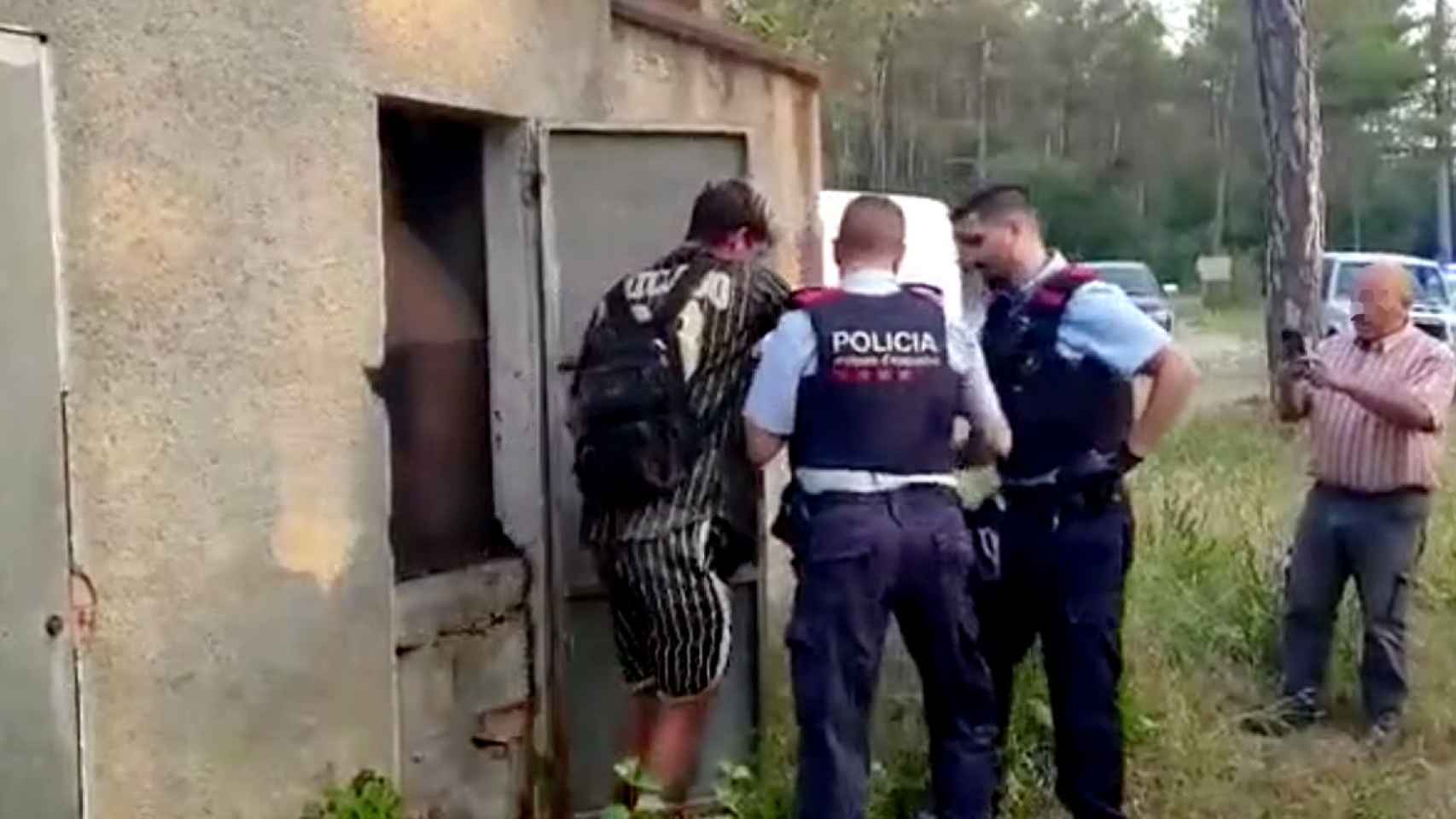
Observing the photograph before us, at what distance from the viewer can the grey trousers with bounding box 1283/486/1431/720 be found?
274 inches

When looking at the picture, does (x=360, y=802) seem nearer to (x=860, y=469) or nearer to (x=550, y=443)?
(x=550, y=443)

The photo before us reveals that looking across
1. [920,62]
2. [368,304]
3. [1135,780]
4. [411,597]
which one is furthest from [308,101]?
[920,62]

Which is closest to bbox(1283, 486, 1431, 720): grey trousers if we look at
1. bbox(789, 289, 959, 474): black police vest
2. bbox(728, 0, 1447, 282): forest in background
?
bbox(789, 289, 959, 474): black police vest

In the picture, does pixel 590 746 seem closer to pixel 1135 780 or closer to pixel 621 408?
pixel 621 408

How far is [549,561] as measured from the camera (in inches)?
223

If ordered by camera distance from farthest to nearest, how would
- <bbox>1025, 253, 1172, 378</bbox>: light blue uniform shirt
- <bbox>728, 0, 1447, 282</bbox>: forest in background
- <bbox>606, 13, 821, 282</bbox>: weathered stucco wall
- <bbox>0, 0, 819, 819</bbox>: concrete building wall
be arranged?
1. <bbox>728, 0, 1447, 282</bbox>: forest in background
2. <bbox>606, 13, 821, 282</bbox>: weathered stucco wall
3. <bbox>1025, 253, 1172, 378</bbox>: light blue uniform shirt
4. <bbox>0, 0, 819, 819</bbox>: concrete building wall

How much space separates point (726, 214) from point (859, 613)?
1109 mm

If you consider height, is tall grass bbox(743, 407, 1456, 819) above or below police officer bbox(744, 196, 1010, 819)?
below

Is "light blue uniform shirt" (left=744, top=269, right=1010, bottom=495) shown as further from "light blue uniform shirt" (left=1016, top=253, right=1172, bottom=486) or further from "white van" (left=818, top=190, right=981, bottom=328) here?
"white van" (left=818, top=190, right=981, bottom=328)

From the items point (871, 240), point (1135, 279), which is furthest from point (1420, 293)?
point (871, 240)

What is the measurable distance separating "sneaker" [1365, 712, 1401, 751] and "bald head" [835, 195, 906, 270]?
2853 mm

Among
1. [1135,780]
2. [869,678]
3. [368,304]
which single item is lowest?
[1135,780]

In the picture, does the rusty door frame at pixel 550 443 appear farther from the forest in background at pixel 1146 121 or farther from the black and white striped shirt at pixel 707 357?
the forest in background at pixel 1146 121

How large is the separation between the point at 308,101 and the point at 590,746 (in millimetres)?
2081
